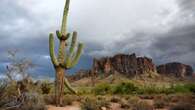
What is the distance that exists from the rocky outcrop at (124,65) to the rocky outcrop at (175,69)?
24.9 ft

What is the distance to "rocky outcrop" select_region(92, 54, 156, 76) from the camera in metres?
119

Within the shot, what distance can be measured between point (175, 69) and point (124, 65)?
117 ft

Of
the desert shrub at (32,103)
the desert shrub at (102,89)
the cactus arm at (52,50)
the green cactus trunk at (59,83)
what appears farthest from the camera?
the desert shrub at (102,89)

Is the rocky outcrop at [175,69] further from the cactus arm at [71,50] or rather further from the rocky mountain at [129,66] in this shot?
the cactus arm at [71,50]

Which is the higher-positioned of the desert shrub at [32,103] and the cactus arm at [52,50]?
the cactus arm at [52,50]

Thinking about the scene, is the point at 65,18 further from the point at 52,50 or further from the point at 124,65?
the point at 124,65

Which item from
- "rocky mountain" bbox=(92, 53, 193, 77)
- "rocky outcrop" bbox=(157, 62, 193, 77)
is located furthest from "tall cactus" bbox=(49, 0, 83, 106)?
"rocky outcrop" bbox=(157, 62, 193, 77)

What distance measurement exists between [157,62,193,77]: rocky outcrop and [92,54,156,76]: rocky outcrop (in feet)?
24.9

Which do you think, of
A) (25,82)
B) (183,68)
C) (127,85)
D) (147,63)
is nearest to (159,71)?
(147,63)

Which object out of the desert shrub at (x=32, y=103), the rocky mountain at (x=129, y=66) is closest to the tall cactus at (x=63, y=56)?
the desert shrub at (x=32, y=103)

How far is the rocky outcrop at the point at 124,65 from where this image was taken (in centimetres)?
11914

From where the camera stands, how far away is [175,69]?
152 metres

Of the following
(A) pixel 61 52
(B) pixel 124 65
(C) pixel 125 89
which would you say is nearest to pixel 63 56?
(A) pixel 61 52

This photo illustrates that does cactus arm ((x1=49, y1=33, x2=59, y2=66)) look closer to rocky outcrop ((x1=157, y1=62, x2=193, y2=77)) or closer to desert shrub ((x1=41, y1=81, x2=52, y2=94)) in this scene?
desert shrub ((x1=41, y1=81, x2=52, y2=94))
